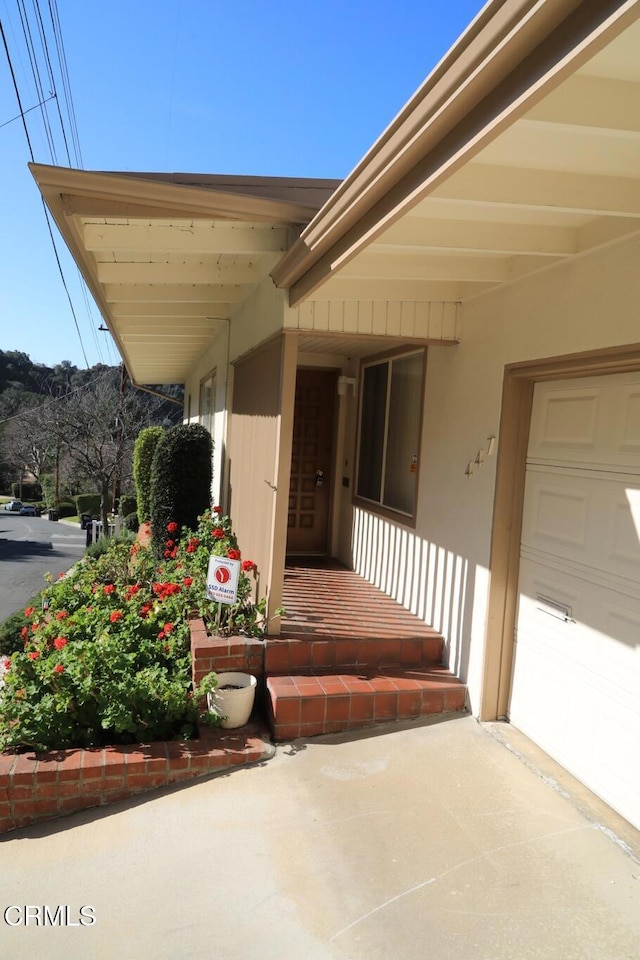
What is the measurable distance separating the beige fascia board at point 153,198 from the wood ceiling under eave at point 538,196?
0.64 m

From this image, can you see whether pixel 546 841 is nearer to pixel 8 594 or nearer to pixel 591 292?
pixel 591 292

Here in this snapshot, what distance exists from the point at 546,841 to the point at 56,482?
35560 millimetres

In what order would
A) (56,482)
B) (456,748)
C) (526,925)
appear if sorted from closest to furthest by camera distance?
(526,925) < (456,748) < (56,482)

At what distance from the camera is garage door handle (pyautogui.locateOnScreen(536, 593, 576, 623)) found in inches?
142

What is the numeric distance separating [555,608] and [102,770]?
2.67 meters

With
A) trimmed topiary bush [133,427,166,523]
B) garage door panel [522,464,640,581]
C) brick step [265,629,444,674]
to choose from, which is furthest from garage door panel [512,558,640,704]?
trimmed topiary bush [133,427,166,523]

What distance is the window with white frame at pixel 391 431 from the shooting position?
18.9ft

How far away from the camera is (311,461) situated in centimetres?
794

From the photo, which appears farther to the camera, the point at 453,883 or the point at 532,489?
the point at 532,489

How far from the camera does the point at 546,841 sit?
3027 mm

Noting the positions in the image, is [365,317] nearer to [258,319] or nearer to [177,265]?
[258,319]

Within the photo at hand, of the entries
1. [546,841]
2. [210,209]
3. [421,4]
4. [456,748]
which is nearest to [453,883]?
[546,841]

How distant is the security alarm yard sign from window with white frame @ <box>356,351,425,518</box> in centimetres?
194

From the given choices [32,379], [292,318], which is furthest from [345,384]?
[32,379]
